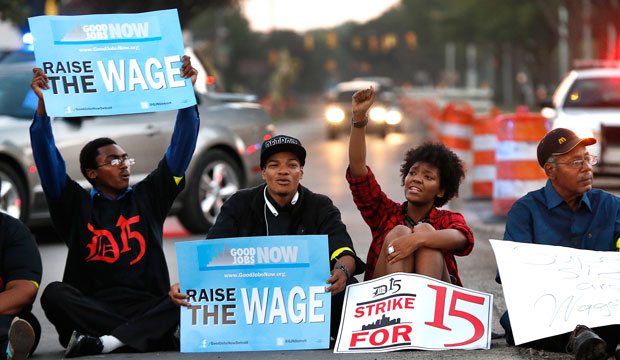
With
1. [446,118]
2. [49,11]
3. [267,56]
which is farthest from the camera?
[267,56]

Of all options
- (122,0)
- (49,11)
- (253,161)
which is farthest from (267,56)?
(253,161)

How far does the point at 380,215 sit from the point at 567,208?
1.02m

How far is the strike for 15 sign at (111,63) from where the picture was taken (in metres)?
5.90

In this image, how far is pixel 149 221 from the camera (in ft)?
20.2

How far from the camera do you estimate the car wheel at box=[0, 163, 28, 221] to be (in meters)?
9.95

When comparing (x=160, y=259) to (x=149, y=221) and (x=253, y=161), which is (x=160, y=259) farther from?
(x=253, y=161)

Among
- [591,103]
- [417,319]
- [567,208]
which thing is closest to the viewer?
[417,319]

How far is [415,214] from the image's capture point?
6133 mm

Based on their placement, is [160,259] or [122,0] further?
[122,0]

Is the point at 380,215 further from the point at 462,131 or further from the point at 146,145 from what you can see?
the point at 462,131

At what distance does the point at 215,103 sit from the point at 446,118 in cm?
754

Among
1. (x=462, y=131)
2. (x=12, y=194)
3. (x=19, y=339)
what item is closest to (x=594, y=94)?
(x=462, y=131)

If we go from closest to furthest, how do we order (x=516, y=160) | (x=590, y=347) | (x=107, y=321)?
(x=590, y=347) → (x=107, y=321) → (x=516, y=160)

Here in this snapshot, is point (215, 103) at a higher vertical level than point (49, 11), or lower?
lower
